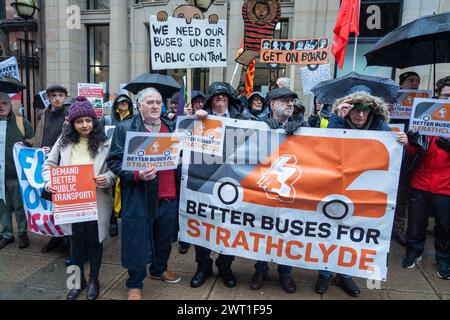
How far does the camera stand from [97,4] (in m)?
13.9

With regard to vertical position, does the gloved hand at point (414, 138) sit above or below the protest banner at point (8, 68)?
below

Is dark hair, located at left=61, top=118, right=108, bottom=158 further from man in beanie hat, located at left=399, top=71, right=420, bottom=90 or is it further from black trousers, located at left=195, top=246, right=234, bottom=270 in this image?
man in beanie hat, located at left=399, top=71, right=420, bottom=90

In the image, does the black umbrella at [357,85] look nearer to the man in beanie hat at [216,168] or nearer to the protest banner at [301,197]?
the protest banner at [301,197]

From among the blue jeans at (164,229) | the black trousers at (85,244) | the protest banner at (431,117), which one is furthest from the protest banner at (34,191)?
the protest banner at (431,117)

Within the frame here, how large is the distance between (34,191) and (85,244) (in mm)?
1229

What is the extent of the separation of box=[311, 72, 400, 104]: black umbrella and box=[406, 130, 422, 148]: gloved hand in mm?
705

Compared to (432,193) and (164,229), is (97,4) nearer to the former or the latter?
(164,229)

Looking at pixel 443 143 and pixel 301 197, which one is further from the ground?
pixel 443 143

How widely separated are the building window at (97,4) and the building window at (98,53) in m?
0.83

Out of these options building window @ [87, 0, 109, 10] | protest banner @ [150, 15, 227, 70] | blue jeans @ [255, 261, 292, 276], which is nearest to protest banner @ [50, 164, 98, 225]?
protest banner @ [150, 15, 227, 70]

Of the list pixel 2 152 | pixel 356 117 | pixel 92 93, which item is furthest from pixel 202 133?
pixel 92 93

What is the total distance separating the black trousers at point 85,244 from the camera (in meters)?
3.13
